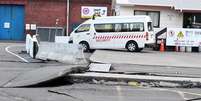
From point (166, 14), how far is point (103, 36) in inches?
360

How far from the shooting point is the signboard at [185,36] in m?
38.4

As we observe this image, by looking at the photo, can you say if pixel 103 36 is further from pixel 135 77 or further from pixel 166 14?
pixel 135 77

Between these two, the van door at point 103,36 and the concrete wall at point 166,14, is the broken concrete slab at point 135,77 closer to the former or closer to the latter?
the van door at point 103,36

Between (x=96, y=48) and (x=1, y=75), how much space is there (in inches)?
692

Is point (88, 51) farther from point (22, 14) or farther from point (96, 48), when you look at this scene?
point (22, 14)

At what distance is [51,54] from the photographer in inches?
967

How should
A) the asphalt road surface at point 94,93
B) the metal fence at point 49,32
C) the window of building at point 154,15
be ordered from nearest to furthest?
the asphalt road surface at point 94,93
the window of building at point 154,15
the metal fence at point 49,32

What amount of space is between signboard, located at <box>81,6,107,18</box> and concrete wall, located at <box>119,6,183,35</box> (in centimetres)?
302

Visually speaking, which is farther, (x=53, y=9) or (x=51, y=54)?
(x=53, y=9)

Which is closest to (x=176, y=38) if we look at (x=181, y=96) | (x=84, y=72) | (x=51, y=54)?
(x=51, y=54)

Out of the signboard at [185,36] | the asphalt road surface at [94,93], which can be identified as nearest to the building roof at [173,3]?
the signboard at [185,36]

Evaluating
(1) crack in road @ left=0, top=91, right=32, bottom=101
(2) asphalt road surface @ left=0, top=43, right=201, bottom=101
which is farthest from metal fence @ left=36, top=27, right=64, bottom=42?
(1) crack in road @ left=0, top=91, right=32, bottom=101

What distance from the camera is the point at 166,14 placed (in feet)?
139

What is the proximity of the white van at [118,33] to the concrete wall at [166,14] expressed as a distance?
7527 mm
